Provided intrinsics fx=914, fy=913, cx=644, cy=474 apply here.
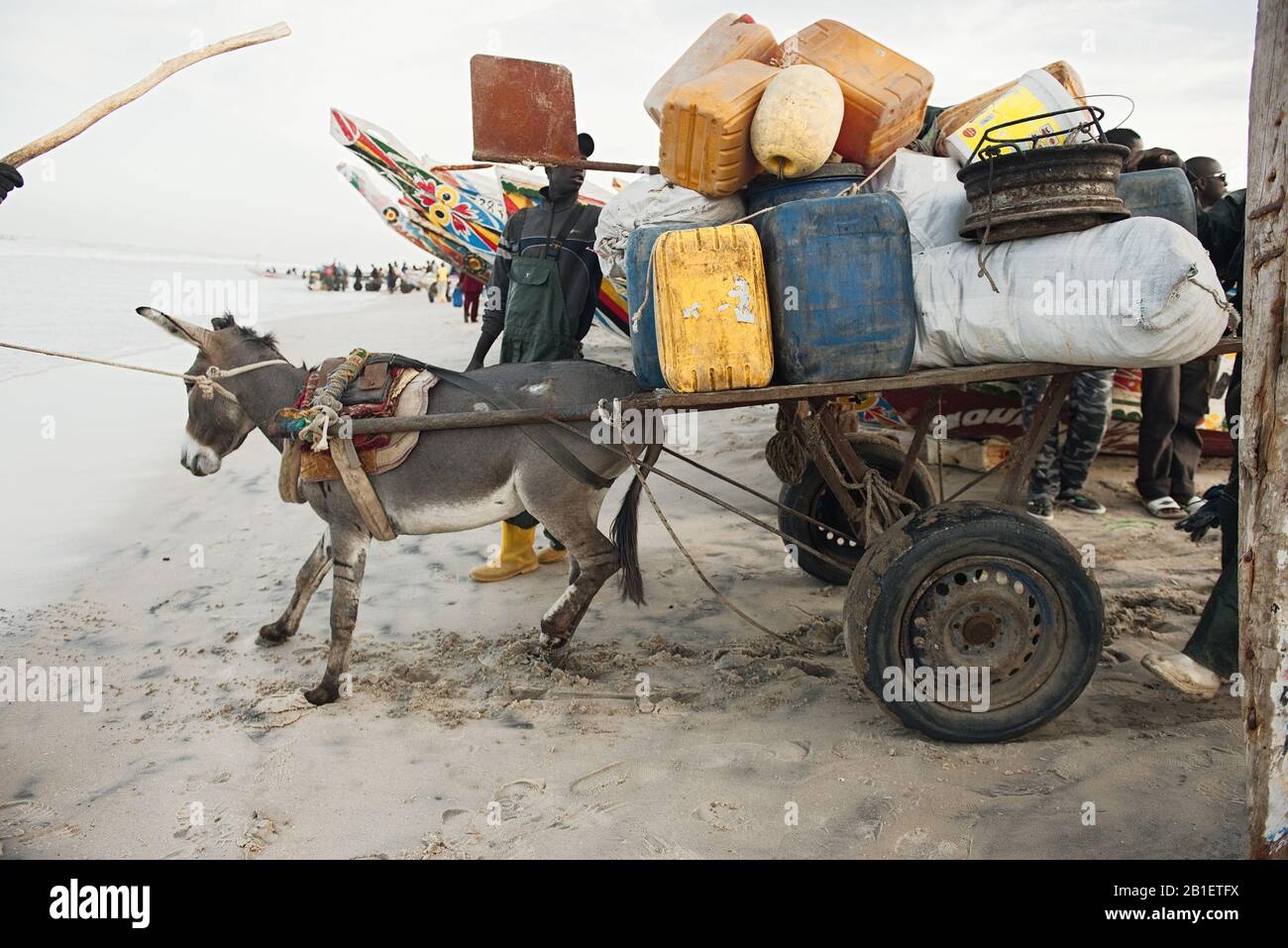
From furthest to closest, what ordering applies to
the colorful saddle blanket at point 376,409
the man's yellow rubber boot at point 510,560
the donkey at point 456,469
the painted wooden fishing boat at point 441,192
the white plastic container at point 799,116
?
the painted wooden fishing boat at point 441,192 < the man's yellow rubber boot at point 510,560 < the donkey at point 456,469 < the colorful saddle blanket at point 376,409 < the white plastic container at point 799,116

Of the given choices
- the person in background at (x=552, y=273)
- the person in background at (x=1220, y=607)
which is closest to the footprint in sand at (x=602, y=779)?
the person in background at (x=552, y=273)

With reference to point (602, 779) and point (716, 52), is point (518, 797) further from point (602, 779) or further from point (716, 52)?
point (716, 52)

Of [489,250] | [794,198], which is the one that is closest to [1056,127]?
[794,198]

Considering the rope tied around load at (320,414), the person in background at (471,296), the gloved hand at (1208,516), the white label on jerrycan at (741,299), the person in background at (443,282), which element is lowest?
the gloved hand at (1208,516)

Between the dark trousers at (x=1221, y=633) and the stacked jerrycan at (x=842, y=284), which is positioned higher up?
the stacked jerrycan at (x=842, y=284)

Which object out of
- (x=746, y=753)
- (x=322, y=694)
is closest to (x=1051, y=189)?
(x=746, y=753)

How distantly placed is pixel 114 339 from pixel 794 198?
17.2 m

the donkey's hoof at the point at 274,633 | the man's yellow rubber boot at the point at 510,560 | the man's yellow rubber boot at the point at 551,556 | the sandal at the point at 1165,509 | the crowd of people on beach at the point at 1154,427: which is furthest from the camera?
the sandal at the point at 1165,509

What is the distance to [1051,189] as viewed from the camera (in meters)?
2.86

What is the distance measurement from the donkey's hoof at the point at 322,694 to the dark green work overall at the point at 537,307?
1853 millimetres

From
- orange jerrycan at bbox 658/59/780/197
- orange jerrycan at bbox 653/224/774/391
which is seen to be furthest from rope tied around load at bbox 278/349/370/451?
orange jerrycan at bbox 658/59/780/197

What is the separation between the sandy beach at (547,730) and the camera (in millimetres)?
2846

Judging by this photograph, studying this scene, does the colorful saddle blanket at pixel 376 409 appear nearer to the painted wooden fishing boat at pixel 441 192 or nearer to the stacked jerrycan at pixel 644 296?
the stacked jerrycan at pixel 644 296

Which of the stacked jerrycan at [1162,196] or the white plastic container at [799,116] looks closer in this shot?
the white plastic container at [799,116]
